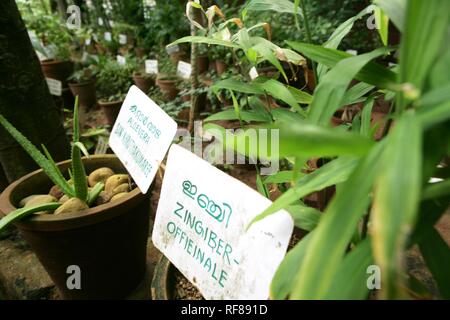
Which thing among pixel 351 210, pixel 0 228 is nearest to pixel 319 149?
pixel 351 210

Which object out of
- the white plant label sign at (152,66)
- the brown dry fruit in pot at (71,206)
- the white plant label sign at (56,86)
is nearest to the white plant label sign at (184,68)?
the white plant label sign at (152,66)

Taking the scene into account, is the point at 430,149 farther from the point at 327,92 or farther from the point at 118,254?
the point at 118,254

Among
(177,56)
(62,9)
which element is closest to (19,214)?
(177,56)

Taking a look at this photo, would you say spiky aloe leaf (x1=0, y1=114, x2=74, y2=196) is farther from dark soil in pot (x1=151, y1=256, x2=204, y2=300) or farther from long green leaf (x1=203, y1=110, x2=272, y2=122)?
long green leaf (x1=203, y1=110, x2=272, y2=122)

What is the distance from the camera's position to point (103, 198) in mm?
807

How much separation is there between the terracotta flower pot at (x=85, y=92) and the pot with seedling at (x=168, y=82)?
0.59 m

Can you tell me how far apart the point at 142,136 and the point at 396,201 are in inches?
23.9

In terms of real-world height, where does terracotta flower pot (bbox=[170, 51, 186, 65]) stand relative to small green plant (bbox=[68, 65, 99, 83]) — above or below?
above

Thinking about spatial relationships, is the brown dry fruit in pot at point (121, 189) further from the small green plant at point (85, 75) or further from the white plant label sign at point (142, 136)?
the small green plant at point (85, 75)

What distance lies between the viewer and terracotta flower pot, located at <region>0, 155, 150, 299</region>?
0.68m

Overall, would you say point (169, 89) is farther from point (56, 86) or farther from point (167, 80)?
point (56, 86)

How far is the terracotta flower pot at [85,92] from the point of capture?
229cm

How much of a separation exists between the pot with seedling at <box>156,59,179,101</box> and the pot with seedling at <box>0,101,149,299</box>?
109 cm
